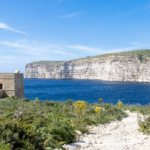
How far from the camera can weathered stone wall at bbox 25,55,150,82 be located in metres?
88.4

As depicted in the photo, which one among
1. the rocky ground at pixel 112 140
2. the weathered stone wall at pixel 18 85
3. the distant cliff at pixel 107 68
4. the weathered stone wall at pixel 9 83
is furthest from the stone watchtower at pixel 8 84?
the distant cliff at pixel 107 68

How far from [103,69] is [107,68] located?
529 centimetres

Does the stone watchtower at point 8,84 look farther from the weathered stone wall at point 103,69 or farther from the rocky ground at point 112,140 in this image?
the weathered stone wall at point 103,69

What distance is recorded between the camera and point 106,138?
26.7 feet

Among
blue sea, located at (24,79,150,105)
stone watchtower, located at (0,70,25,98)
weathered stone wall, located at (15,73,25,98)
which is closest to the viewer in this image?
stone watchtower, located at (0,70,25,98)

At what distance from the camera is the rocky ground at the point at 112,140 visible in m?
6.55

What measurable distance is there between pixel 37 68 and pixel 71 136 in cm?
14859

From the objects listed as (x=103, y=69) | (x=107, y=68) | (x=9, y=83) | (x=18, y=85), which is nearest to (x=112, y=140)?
(x=9, y=83)

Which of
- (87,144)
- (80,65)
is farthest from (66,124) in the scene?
(80,65)

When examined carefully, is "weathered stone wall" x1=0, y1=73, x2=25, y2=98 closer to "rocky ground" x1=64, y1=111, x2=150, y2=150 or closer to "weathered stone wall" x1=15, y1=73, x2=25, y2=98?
"weathered stone wall" x1=15, y1=73, x2=25, y2=98

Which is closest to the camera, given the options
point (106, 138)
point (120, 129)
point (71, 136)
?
point (71, 136)

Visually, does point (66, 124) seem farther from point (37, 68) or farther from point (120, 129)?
point (37, 68)

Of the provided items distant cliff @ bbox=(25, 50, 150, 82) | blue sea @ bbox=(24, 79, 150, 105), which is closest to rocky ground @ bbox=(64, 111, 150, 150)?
blue sea @ bbox=(24, 79, 150, 105)

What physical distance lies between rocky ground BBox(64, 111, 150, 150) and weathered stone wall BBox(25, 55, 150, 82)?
8232 centimetres
